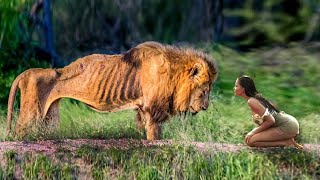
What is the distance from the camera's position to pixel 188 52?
7754 mm

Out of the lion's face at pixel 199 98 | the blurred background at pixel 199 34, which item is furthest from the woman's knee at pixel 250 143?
the blurred background at pixel 199 34

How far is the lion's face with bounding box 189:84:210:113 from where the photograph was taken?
7684mm

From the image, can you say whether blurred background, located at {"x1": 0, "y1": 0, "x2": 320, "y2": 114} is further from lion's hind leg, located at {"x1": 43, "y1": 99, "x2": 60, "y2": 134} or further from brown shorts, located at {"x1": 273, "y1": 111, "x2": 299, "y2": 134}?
brown shorts, located at {"x1": 273, "y1": 111, "x2": 299, "y2": 134}

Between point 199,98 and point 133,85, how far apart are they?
1.79 feet

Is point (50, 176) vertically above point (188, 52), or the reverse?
point (188, 52)

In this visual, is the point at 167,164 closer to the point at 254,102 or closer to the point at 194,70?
the point at 254,102

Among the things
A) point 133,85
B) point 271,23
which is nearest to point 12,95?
point 133,85

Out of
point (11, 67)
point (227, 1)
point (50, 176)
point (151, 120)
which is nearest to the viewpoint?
point (50, 176)

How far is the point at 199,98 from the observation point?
25.2 feet

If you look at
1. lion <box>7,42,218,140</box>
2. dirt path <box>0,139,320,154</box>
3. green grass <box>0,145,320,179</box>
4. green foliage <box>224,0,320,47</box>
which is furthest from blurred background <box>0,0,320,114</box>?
green grass <box>0,145,320,179</box>

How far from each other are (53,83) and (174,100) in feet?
3.43

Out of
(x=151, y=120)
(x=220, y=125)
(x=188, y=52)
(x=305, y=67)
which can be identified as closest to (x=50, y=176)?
(x=151, y=120)

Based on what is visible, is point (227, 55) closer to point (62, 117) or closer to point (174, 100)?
point (62, 117)

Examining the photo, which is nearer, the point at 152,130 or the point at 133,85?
the point at 152,130
